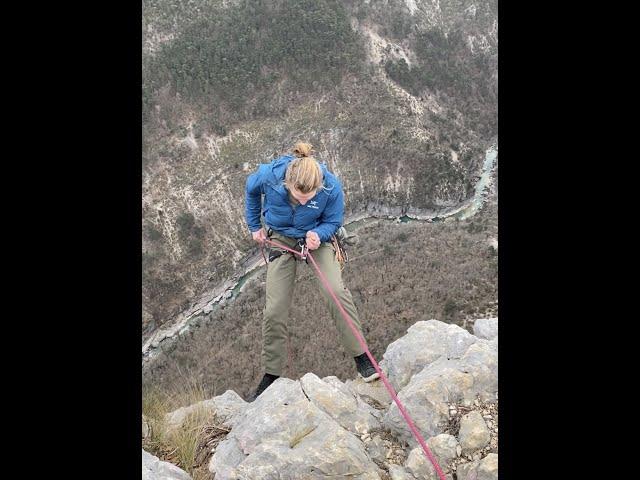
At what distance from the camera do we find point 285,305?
14.4 feet

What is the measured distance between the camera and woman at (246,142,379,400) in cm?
430

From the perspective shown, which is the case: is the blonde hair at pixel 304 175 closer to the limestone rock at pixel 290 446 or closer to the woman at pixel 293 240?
the woman at pixel 293 240

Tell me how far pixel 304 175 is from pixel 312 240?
68cm

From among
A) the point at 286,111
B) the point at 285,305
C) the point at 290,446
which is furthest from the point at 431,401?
the point at 286,111

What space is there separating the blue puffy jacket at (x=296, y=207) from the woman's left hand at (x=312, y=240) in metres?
0.05

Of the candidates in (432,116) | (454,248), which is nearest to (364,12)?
(432,116)

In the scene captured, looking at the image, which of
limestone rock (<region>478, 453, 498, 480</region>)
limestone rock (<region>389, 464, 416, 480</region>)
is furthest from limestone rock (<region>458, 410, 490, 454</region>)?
limestone rock (<region>389, 464, 416, 480</region>)

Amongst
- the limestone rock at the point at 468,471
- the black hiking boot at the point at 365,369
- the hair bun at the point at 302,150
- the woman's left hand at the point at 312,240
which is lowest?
the black hiking boot at the point at 365,369

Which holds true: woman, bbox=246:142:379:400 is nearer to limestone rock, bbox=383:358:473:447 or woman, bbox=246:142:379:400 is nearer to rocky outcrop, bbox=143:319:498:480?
rocky outcrop, bbox=143:319:498:480

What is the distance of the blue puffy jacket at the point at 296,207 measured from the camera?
4336 millimetres

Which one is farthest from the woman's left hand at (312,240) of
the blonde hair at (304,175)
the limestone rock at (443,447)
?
the limestone rock at (443,447)

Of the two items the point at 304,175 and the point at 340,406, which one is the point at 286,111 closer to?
the point at 304,175

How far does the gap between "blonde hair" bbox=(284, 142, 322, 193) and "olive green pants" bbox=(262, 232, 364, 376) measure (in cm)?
74
